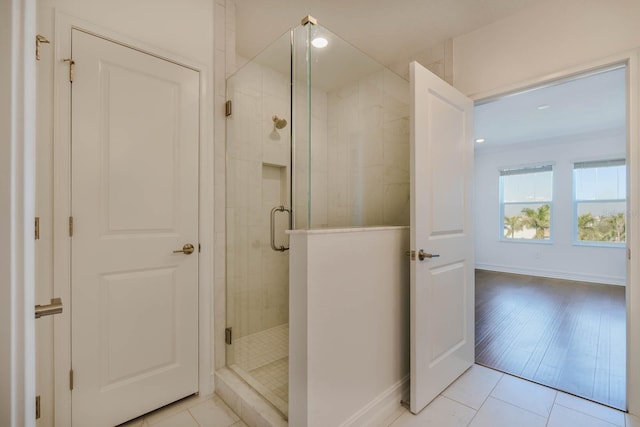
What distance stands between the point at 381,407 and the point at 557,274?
5.59 metres

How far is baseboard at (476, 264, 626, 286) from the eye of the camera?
16.2ft

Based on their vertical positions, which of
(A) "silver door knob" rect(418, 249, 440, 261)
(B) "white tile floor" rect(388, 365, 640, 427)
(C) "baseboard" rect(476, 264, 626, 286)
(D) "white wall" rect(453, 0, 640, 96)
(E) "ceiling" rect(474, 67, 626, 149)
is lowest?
(B) "white tile floor" rect(388, 365, 640, 427)

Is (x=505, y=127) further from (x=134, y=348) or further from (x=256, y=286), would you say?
(x=134, y=348)

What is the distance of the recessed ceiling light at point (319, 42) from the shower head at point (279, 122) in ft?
1.49

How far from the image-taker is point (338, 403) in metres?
1.48

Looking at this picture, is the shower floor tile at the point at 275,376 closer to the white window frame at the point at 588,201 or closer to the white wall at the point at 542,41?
the white wall at the point at 542,41

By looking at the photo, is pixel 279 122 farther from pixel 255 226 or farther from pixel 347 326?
pixel 347 326

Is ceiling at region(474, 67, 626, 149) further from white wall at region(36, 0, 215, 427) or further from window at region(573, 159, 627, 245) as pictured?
white wall at region(36, 0, 215, 427)

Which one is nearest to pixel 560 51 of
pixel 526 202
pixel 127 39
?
pixel 127 39

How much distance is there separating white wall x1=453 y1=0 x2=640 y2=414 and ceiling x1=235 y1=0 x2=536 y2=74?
145mm

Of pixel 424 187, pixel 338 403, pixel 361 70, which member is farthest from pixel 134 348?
pixel 361 70

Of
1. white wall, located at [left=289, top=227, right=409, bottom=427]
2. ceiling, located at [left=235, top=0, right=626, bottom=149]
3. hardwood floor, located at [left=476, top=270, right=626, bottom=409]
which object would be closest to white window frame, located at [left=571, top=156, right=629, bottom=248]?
hardwood floor, located at [left=476, top=270, right=626, bottom=409]

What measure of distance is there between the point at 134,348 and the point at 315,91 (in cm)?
182

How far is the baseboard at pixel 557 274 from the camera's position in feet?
16.2
